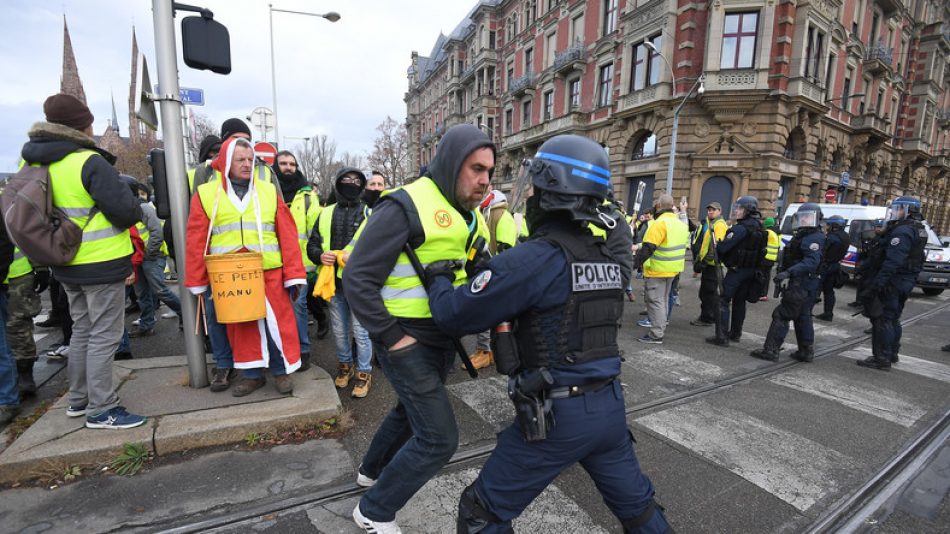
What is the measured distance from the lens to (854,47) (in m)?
23.2

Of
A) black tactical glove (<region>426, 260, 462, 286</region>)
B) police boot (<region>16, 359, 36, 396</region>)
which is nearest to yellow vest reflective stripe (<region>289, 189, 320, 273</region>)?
police boot (<region>16, 359, 36, 396</region>)

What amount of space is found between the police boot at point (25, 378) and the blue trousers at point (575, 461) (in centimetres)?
426

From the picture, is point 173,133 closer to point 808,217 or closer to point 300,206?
point 300,206

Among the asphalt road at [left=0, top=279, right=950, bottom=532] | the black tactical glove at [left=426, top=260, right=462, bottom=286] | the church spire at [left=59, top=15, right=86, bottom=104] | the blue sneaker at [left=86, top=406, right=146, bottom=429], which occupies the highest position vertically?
the church spire at [left=59, top=15, right=86, bottom=104]

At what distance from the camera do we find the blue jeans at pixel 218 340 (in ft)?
11.5

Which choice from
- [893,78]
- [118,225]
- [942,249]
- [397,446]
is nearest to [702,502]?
[397,446]

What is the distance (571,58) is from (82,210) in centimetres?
2698

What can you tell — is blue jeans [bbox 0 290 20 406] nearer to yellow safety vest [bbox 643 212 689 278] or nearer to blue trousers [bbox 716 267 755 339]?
yellow safety vest [bbox 643 212 689 278]

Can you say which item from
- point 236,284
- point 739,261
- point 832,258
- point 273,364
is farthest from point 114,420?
point 832,258

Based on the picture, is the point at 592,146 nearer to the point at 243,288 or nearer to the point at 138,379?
the point at 243,288

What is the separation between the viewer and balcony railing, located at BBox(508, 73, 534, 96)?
30.2m

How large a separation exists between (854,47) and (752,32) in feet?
31.8

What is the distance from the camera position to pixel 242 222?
10.5ft

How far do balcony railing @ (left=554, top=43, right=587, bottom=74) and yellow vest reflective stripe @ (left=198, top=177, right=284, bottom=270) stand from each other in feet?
84.3
